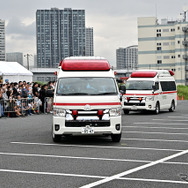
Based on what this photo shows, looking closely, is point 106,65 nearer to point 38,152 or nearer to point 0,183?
point 38,152

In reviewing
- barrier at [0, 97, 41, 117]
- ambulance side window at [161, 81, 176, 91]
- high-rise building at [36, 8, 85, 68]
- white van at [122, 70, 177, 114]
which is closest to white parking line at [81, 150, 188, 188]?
barrier at [0, 97, 41, 117]

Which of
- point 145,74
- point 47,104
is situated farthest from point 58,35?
point 145,74

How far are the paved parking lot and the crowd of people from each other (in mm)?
9146

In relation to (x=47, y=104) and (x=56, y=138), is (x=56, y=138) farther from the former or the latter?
(x=47, y=104)

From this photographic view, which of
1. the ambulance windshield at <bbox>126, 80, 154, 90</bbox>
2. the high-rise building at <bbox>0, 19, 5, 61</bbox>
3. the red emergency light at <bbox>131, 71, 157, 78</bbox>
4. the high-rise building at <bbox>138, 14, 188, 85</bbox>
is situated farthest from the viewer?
the high-rise building at <bbox>0, 19, 5, 61</bbox>

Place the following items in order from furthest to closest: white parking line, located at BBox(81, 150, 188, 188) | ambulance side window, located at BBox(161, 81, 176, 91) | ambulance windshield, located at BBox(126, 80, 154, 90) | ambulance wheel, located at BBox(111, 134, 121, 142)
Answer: ambulance side window, located at BBox(161, 81, 176, 91), ambulance windshield, located at BBox(126, 80, 154, 90), ambulance wheel, located at BBox(111, 134, 121, 142), white parking line, located at BBox(81, 150, 188, 188)

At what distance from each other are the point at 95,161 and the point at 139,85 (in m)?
17.9

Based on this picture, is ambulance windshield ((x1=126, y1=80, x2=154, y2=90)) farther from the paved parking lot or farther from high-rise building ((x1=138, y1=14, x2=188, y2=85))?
high-rise building ((x1=138, y1=14, x2=188, y2=85))

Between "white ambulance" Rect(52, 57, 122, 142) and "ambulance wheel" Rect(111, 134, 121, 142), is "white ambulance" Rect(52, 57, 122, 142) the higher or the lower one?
the higher one

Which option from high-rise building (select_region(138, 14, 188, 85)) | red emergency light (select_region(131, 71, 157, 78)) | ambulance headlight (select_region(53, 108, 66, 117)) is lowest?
ambulance headlight (select_region(53, 108, 66, 117))

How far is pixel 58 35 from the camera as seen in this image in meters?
159

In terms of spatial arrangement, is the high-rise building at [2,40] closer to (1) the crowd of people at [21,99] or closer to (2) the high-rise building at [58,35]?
(2) the high-rise building at [58,35]

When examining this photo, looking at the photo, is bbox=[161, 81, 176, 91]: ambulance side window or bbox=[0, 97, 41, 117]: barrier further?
bbox=[161, 81, 176, 91]: ambulance side window

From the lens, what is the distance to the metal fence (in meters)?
24.9
